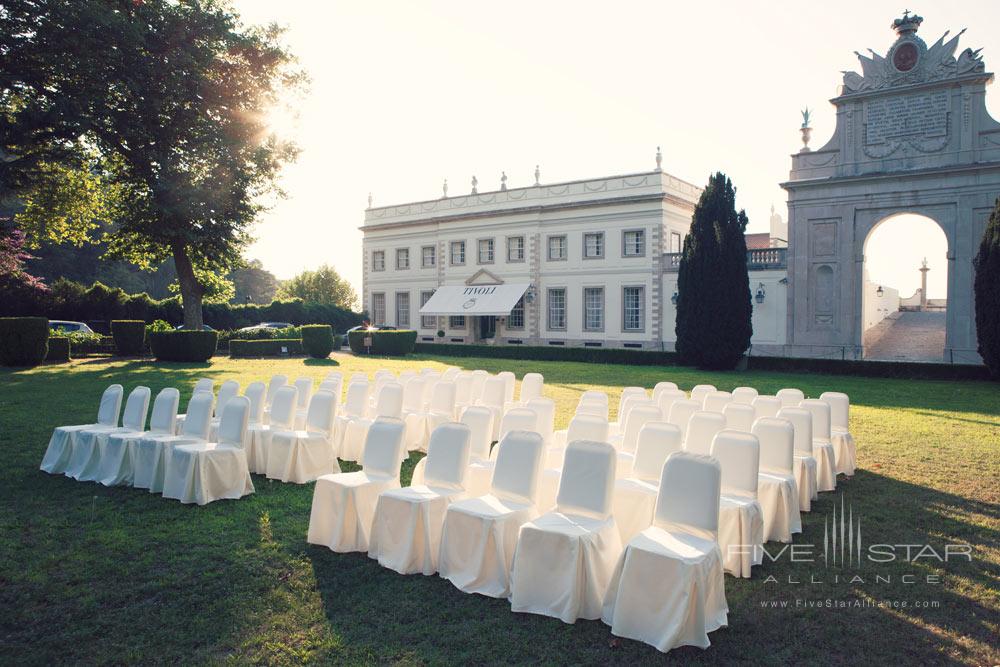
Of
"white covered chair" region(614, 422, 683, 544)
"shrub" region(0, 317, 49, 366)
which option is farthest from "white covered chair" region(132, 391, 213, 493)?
"shrub" region(0, 317, 49, 366)

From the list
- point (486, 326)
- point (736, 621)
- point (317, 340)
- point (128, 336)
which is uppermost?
point (486, 326)

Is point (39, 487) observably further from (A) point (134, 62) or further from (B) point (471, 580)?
(A) point (134, 62)

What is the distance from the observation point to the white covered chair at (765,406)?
715cm

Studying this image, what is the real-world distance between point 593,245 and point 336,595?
26.2 m

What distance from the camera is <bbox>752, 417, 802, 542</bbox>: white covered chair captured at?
5000mm

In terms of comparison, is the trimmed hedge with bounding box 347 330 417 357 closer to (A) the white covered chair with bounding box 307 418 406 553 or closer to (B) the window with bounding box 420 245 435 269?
(B) the window with bounding box 420 245 435 269

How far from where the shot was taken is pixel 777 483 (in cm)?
502

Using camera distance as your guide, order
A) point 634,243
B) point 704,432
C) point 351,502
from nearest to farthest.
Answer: point 351,502 < point 704,432 < point 634,243

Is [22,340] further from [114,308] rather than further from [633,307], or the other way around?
[633,307]

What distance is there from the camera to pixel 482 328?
32.0 m

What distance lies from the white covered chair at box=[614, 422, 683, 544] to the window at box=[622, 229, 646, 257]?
2335 cm

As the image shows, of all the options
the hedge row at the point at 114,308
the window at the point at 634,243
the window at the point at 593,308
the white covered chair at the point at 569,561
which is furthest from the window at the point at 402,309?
the white covered chair at the point at 569,561

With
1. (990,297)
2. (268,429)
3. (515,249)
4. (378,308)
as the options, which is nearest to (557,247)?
(515,249)

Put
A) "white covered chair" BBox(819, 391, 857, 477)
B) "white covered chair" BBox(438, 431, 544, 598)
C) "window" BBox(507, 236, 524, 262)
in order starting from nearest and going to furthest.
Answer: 1. "white covered chair" BBox(438, 431, 544, 598)
2. "white covered chair" BBox(819, 391, 857, 477)
3. "window" BBox(507, 236, 524, 262)
